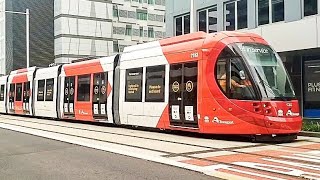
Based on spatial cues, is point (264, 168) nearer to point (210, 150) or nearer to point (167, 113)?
point (210, 150)

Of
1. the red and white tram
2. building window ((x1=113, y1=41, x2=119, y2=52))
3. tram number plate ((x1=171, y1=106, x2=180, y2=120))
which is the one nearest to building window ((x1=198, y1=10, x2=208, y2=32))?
the red and white tram

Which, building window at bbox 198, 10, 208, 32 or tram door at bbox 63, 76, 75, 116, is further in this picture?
building window at bbox 198, 10, 208, 32

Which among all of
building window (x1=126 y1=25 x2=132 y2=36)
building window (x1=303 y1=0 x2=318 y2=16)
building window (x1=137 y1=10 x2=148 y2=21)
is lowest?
building window (x1=303 y1=0 x2=318 y2=16)

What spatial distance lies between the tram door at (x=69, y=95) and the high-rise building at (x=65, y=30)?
3845 cm

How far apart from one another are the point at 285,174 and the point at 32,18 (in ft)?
206

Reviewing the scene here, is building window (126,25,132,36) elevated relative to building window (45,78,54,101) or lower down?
elevated

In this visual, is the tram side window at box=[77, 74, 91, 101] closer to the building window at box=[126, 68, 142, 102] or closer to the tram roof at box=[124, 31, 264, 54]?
the building window at box=[126, 68, 142, 102]

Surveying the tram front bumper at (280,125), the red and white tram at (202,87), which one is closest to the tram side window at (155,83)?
the red and white tram at (202,87)

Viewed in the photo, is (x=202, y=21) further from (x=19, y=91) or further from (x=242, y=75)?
(x=242, y=75)

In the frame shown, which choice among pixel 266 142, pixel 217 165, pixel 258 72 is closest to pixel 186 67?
pixel 258 72

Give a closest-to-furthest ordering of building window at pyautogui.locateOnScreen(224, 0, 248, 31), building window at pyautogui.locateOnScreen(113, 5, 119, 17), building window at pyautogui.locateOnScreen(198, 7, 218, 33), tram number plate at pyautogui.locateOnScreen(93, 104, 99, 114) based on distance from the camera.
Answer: tram number plate at pyautogui.locateOnScreen(93, 104, 99, 114), building window at pyautogui.locateOnScreen(224, 0, 248, 31), building window at pyautogui.locateOnScreen(198, 7, 218, 33), building window at pyautogui.locateOnScreen(113, 5, 119, 17)

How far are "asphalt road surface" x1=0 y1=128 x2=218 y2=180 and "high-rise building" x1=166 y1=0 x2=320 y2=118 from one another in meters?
11.4

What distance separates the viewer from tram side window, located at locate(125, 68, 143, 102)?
17.6 m

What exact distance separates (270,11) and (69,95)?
1083 cm
